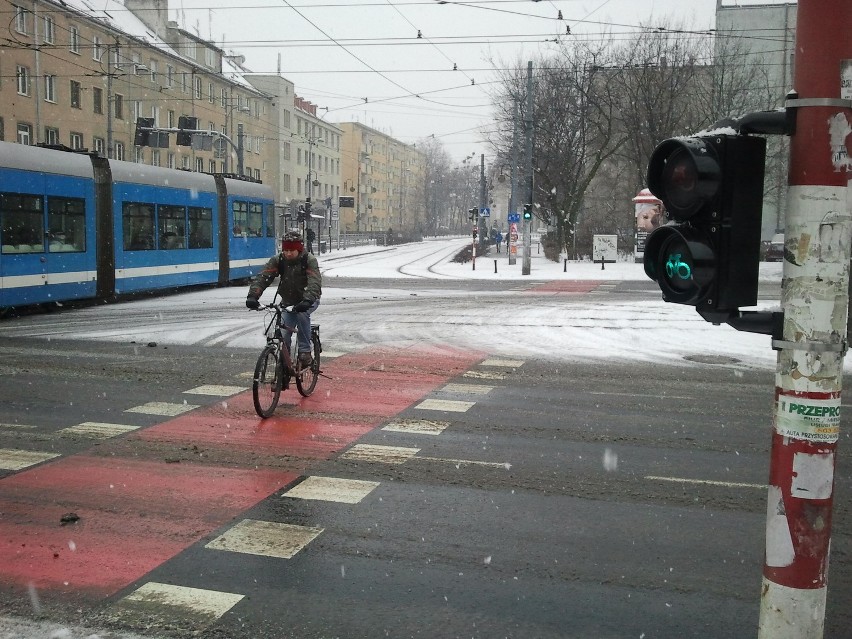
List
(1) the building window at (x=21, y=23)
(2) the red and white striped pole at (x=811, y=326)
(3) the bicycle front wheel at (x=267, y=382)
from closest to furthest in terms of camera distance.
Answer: (2) the red and white striped pole at (x=811, y=326)
(3) the bicycle front wheel at (x=267, y=382)
(1) the building window at (x=21, y=23)

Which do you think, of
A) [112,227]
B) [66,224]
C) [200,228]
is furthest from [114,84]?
[66,224]

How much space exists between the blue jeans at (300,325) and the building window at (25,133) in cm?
4053

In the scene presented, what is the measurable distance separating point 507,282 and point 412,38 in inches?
398

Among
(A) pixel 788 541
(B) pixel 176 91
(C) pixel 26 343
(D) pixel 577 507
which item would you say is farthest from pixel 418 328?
(B) pixel 176 91

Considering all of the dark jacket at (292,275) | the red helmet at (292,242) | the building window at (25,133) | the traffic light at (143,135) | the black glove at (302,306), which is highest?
the building window at (25,133)

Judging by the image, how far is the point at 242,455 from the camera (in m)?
7.21

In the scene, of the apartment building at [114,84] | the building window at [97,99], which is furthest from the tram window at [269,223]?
the building window at [97,99]

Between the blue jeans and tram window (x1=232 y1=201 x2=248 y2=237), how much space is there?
1778 centimetres

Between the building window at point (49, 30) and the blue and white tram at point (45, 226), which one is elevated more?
the building window at point (49, 30)

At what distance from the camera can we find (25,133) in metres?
44.7

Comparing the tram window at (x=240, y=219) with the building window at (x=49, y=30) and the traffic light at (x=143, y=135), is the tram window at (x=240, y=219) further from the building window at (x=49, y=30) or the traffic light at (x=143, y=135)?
the building window at (x=49, y=30)

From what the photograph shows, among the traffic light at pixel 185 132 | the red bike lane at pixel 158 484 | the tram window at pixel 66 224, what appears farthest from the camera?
the traffic light at pixel 185 132

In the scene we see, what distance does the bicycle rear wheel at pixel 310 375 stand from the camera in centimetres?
966

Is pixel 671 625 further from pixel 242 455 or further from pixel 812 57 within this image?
pixel 242 455
